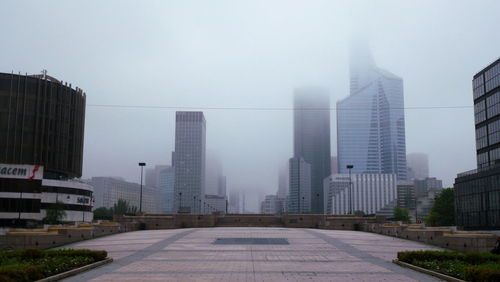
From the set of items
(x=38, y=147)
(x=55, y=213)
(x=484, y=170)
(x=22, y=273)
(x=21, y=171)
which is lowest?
(x=22, y=273)

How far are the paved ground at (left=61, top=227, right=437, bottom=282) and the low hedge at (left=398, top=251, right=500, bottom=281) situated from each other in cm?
83

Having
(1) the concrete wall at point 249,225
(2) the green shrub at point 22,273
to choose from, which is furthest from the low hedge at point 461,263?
(2) the green shrub at point 22,273

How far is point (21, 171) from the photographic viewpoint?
3051 inches

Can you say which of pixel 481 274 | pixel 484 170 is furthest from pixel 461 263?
pixel 484 170

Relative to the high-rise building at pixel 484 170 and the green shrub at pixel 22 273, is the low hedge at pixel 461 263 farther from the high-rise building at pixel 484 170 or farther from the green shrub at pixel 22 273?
the high-rise building at pixel 484 170

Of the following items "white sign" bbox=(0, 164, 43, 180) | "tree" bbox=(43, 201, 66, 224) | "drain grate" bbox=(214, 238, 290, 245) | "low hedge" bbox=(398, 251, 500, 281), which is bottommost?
"drain grate" bbox=(214, 238, 290, 245)

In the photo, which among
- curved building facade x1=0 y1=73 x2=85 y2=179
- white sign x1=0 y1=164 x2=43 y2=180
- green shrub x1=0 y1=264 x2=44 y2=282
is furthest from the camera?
curved building facade x1=0 y1=73 x2=85 y2=179

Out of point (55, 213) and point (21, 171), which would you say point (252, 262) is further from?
point (55, 213)

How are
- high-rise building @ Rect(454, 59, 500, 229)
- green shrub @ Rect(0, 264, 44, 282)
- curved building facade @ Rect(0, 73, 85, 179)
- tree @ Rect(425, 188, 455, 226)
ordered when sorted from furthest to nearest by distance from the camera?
tree @ Rect(425, 188, 455, 226) < curved building facade @ Rect(0, 73, 85, 179) < high-rise building @ Rect(454, 59, 500, 229) < green shrub @ Rect(0, 264, 44, 282)

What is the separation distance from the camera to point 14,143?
83.0 metres

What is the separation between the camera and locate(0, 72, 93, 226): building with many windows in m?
77.4

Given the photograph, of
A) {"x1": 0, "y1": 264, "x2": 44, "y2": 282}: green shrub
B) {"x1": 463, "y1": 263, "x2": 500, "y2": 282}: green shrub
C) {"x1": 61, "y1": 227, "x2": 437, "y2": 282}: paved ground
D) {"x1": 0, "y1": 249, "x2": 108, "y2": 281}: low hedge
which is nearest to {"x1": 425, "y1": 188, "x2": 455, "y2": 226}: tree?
{"x1": 61, "y1": 227, "x2": 437, "y2": 282}: paved ground

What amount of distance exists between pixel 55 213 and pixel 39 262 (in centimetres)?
7320

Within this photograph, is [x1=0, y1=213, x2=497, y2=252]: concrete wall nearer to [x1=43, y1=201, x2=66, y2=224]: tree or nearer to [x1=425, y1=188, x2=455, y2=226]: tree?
[x1=43, y1=201, x2=66, y2=224]: tree
